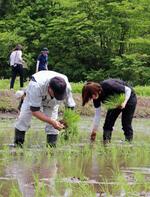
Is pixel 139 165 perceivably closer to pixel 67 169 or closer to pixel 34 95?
pixel 67 169

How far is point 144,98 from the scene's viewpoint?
18141mm

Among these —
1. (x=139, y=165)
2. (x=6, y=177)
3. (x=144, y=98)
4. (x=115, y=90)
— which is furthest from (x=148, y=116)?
(x=6, y=177)

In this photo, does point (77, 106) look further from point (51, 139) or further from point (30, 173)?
point (30, 173)

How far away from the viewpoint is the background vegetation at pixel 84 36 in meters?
26.9

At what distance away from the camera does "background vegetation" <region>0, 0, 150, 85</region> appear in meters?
26.9

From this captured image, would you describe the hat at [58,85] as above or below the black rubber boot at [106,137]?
above

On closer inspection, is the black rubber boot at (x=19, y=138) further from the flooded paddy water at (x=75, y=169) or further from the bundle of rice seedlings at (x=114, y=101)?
the bundle of rice seedlings at (x=114, y=101)

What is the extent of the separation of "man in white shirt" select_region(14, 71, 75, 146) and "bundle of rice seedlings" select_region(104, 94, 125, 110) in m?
0.61

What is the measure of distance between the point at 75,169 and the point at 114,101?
6.03ft

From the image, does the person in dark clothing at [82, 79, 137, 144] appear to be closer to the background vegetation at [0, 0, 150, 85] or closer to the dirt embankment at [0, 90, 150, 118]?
the dirt embankment at [0, 90, 150, 118]

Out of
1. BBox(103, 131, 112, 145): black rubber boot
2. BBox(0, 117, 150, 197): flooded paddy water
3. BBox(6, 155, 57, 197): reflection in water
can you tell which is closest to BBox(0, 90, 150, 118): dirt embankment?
BBox(0, 117, 150, 197): flooded paddy water

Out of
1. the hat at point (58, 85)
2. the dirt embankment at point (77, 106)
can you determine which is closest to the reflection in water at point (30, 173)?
the hat at point (58, 85)

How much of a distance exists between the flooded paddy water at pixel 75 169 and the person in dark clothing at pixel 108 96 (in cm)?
25

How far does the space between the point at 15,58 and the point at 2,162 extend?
12.3 m
